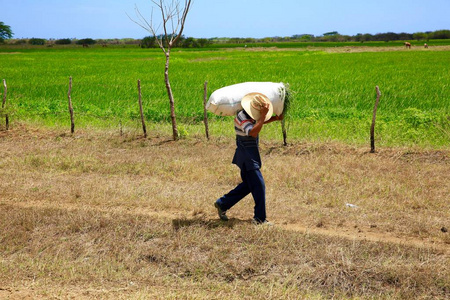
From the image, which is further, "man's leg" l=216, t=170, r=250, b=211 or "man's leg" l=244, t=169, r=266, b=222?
"man's leg" l=216, t=170, r=250, b=211

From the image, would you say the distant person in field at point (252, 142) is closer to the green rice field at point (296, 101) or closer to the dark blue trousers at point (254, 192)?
the dark blue trousers at point (254, 192)

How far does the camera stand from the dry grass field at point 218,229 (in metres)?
4.75

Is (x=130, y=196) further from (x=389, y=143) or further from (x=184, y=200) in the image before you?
(x=389, y=143)

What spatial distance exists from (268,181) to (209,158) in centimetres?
194

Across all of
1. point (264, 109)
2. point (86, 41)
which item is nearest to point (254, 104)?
point (264, 109)

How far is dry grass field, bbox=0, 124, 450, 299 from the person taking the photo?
15.6 ft

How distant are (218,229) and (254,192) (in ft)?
2.16

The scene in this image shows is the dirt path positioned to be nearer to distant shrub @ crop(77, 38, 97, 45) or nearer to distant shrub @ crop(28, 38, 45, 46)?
distant shrub @ crop(77, 38, 97, 45)

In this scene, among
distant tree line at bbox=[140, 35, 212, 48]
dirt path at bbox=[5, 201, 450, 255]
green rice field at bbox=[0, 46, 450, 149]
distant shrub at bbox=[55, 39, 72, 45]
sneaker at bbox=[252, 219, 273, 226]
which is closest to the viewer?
dirt path at bbox=[5, 201, 450, 255]

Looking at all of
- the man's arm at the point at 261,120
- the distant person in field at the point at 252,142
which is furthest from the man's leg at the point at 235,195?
the man's arm at the point at 261,120

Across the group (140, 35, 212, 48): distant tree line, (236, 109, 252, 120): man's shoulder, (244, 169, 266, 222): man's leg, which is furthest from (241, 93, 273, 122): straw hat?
(140, 35, 212, 48): distant tree line

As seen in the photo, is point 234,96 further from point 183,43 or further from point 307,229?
point 183,43

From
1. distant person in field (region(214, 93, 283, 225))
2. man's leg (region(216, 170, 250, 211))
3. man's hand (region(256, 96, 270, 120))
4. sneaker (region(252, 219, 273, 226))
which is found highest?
man's hand (region(256, 96, 270, 120))

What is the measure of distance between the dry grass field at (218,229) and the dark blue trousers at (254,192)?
0.24 meters
